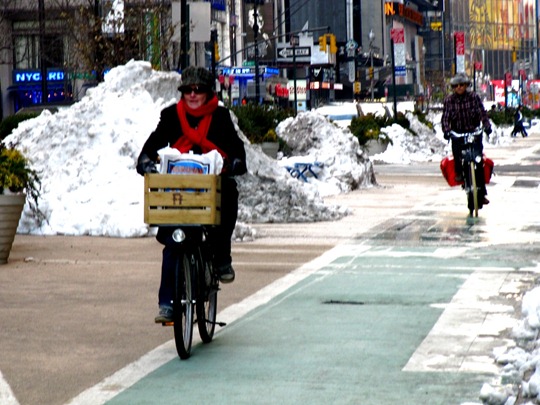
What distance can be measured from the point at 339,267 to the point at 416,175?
19.7 meters

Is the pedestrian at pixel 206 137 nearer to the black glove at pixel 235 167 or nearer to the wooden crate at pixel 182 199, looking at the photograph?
the black glove at pixel 235 167

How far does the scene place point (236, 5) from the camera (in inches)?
4215

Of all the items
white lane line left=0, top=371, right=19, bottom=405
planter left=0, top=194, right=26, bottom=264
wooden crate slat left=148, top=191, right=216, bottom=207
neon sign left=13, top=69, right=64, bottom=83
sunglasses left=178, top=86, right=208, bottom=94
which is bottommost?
white lane line left=0, top=371, right=19, bottom=405

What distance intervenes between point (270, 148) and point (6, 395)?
922 inches

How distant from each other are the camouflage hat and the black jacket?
0.19 metres

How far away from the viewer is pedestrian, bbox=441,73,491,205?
1945 centimetres

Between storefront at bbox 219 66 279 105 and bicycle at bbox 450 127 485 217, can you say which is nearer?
bicycle at bbox 450 127 485 217

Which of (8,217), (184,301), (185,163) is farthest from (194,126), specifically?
(8,217)

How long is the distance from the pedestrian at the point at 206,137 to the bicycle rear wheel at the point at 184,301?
0.54m

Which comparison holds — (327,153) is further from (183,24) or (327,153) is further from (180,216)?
(180,216)

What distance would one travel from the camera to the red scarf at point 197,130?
924cm

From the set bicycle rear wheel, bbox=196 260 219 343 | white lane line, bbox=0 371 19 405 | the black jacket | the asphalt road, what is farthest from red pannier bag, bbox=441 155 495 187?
white lane line, bbox=0 371 19 405

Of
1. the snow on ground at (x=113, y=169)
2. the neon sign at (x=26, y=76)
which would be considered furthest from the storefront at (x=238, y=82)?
the snow on ground at (x=113, y=169)

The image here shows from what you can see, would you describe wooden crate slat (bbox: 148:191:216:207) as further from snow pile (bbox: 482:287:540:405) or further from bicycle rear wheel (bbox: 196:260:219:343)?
snow pile (bbox: 482:287:540:405)
